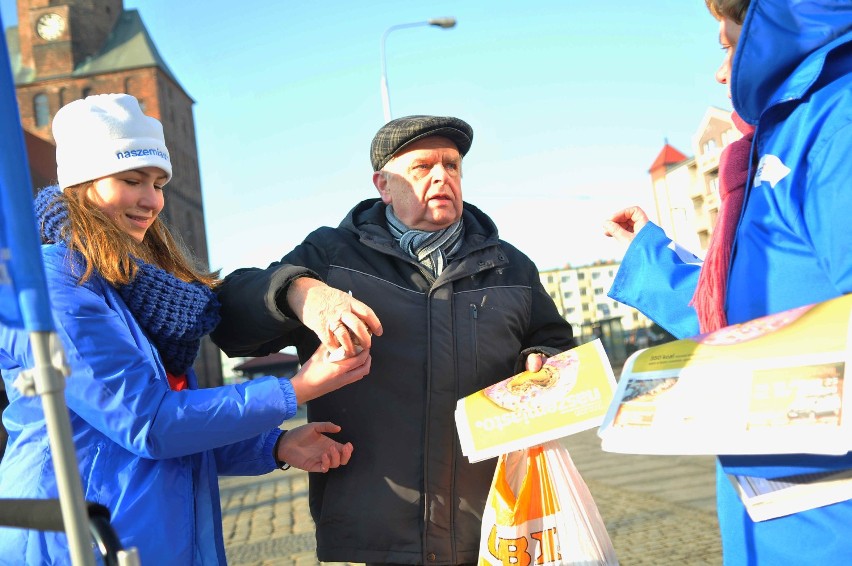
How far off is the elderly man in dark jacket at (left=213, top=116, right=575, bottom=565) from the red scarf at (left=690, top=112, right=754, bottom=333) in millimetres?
979

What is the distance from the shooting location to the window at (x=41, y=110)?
5953cm

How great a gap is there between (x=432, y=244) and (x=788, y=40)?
5.26 feet

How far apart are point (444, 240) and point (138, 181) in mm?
1115

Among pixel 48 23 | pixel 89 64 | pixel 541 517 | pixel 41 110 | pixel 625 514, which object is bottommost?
pixel 625 514

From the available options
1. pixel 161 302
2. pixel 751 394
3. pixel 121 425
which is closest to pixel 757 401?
pixel 751 394

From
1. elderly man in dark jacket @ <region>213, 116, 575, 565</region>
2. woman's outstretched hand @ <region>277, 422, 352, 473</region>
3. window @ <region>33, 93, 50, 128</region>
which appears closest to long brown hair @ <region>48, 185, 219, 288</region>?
elderly man in dark jacket @ <region>213, 116, 575, 565</region>

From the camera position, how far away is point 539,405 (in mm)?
2652

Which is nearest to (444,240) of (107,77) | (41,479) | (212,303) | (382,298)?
(382,298)

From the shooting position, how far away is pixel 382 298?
3.05 metres

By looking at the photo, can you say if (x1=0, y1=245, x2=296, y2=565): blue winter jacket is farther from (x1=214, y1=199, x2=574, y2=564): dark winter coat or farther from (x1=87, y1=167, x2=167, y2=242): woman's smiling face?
(x1=214, y1=199, x2=574, y2=564): dark winter coat

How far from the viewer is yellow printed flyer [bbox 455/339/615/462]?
8.43 ft

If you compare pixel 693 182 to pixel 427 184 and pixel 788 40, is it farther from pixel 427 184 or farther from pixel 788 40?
pixel 788 40

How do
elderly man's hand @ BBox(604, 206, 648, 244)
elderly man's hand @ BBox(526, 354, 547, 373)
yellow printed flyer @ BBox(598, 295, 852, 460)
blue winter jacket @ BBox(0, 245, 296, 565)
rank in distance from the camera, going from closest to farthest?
yellow printed flyer @ BBox(598, 295, 852, 460) → blue winter jacket @ BBox(0, 245, 296, 565) → elderly man's hand @ BBox(604, 206, 648, 244) → elderly man's hand @ BBox(526, 354, 547, 373)

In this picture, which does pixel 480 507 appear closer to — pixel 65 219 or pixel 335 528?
pixel 335 528
